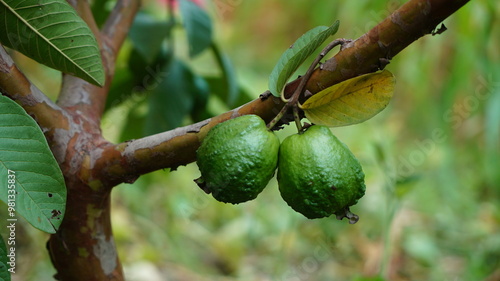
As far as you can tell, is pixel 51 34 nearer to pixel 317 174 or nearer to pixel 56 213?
pixel 56 213

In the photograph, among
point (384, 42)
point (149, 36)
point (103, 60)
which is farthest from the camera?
point (149, 36)

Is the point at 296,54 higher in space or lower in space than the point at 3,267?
higher

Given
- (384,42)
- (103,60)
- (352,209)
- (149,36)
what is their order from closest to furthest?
(384,42) < (103,60) < (149,36) < (352,209)

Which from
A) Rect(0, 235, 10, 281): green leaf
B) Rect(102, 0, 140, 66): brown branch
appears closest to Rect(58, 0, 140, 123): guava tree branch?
Rect(102, 0, 140, 66): brown branch

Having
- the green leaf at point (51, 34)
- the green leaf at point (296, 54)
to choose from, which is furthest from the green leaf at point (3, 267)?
the green leaf at point (296, 54)

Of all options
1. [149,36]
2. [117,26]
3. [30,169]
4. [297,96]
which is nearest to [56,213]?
[30,169]

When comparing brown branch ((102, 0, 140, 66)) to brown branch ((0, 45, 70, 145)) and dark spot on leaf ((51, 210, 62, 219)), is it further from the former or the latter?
dark spot on leaf ((51, 210, 62, 219))

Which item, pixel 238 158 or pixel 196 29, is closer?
pixel 238 158

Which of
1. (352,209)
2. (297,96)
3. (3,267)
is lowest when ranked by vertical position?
(352,209)
